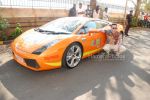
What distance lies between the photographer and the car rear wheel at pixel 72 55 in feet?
14.9

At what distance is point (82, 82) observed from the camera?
13.5ft

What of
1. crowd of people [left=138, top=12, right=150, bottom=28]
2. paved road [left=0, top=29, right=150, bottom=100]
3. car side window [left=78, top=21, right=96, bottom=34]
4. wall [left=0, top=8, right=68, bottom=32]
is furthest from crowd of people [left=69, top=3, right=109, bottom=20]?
crowd of people [left=138, top=12, right=150, bottom=28]

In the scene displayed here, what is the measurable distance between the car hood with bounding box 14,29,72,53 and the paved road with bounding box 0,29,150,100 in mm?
586

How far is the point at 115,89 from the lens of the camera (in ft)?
12.7

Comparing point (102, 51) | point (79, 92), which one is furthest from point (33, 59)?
point (102, 51)

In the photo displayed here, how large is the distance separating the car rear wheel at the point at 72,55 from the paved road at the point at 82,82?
16cm

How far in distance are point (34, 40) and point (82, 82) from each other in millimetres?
1507

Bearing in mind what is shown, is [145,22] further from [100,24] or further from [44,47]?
[44,47]

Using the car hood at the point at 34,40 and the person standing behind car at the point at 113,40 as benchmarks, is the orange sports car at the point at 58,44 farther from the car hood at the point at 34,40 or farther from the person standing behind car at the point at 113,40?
the person standing behind car at the point at 113,40

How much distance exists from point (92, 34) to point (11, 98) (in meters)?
2.91

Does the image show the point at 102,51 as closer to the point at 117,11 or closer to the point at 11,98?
the point at 11,98

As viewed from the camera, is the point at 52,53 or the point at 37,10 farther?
the point at 37,10

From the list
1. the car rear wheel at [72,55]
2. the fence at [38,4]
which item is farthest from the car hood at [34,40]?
the fence at [38,4]

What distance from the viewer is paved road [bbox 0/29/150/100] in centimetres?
355
